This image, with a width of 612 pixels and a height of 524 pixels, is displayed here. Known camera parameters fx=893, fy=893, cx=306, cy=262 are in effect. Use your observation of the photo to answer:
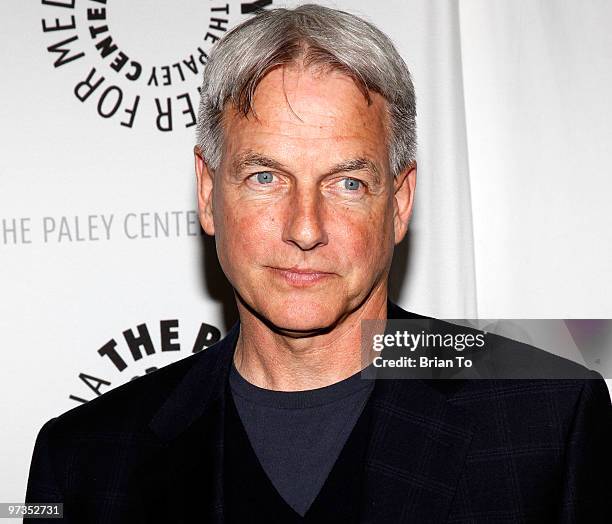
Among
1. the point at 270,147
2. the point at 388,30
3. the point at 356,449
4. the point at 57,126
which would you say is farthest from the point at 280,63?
the point at 57,126

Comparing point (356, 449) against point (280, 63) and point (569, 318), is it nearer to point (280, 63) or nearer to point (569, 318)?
point (280, 63)

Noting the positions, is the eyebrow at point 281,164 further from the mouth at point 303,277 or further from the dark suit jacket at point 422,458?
the dark suit jacket at point 422,458

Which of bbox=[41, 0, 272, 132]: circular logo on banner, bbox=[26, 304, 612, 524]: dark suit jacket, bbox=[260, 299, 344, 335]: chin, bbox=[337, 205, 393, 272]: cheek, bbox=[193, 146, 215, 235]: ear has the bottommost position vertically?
bbox=[26, 304, 612, 524]: dark suit jacket

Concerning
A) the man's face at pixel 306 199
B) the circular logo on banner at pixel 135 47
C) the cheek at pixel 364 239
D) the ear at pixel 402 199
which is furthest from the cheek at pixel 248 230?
the circular logo on banner at pixel 135 47

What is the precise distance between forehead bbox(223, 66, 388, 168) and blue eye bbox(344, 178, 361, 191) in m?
0.04

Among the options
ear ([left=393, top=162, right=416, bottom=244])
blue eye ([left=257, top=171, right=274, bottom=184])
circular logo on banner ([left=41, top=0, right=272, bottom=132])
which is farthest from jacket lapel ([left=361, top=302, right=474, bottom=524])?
circular logo on banner ([left=41, top=0, right=272, bottom=132])

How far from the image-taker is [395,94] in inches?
58.5

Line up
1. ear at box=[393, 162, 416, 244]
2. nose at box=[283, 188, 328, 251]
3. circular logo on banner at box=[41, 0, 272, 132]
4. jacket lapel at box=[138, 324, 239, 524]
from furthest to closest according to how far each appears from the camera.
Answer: circular logo on banner at box=[41, 0, 272, 132] < ear at box=[393, 162, 416, 244] < jacket lapel at box=[138, 324, 239, 524] < nose at box=[283, 188, 328, 251]

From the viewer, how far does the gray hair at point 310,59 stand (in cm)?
144

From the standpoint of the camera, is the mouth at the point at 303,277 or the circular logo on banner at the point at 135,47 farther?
the circular logo on banner at the point at 135,47

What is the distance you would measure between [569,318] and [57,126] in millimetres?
1335

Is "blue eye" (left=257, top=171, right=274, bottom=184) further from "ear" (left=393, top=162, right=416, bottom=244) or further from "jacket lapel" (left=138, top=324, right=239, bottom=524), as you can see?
"jacket lapel" (left=138, top=324, right=239, bottom=524)

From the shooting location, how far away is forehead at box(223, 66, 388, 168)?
55.4 inches

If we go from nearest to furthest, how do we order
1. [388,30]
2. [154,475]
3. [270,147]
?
[270,147] < [154,475] < [388,30]
